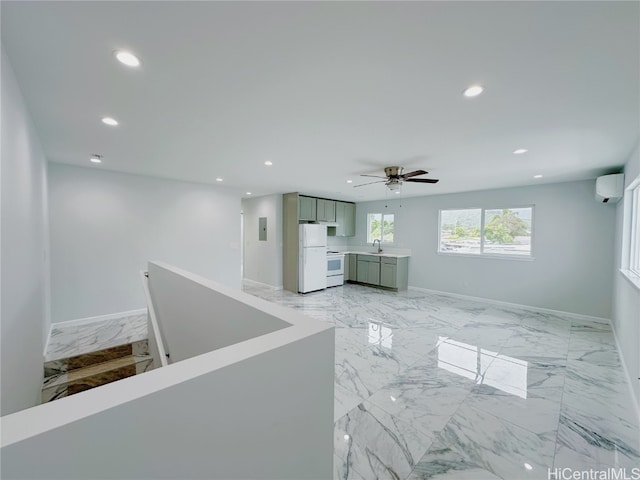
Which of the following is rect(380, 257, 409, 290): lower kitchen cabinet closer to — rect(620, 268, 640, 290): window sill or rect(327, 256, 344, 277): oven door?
rect(327, 256, 344, 277): oven door

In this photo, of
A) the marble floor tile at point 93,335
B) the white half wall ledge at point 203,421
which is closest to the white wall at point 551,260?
the white half wall ledge at point 203,421

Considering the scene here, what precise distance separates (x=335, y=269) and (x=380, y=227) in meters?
1.82

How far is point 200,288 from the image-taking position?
1987mm

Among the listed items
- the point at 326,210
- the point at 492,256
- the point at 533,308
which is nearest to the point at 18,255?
the point at 326,210

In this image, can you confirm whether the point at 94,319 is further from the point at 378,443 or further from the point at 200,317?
the point at 378,443

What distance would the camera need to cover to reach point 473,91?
185cm

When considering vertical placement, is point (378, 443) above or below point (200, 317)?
below

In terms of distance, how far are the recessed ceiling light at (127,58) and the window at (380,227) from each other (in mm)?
6454

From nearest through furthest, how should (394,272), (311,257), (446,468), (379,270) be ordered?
1. (446,468)
2. (311,257)
3. (394,272)
4. (379,270)

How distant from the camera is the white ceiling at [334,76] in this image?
4.09ft

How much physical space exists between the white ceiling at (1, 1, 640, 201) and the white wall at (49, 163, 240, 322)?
110cm

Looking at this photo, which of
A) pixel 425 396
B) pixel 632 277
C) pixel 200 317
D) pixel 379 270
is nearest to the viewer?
pixel 200 317

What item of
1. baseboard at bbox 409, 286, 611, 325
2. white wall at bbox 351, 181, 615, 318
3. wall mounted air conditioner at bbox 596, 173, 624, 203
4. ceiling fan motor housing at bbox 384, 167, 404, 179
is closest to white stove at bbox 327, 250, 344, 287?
baseboard at bbox 409, 286, 611, 325

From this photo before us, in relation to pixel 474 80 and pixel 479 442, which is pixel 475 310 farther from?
pixel 474 80
